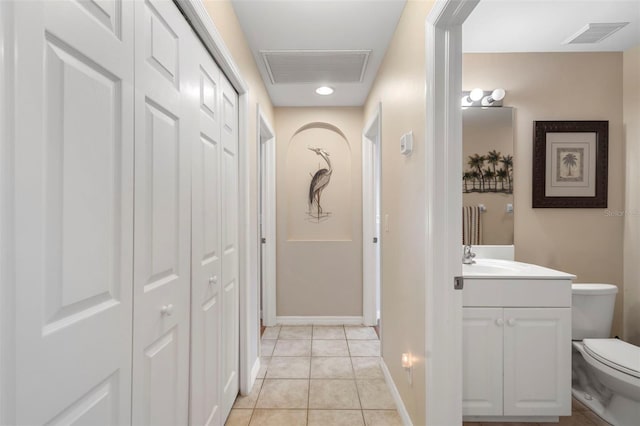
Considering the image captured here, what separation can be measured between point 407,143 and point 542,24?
131cm

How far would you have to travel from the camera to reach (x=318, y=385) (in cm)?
225

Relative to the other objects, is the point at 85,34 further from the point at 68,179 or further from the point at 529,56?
the point at 529,56

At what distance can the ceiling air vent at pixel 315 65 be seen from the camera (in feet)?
7.68

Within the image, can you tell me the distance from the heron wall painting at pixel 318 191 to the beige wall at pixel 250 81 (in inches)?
39.9

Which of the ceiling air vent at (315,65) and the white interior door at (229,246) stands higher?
the ceiling air vent at (315,65)

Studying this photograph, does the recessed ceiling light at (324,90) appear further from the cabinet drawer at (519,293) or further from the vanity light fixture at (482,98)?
the cabinet drawer at (519,293)

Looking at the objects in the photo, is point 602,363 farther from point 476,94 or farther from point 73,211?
point 73,211

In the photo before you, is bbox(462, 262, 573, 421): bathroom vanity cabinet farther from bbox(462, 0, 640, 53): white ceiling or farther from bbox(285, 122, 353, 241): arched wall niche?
bbox(285, 122, 353, 241): arched wall niche

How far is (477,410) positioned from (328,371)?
108 centimetres

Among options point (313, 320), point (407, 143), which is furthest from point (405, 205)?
point (313, 320)

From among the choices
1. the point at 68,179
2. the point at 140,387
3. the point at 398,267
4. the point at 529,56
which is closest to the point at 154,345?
the point at 140,387

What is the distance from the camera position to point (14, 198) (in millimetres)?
554

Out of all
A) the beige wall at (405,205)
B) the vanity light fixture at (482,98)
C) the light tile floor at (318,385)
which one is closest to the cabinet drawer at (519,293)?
the beige wall at (405,205)

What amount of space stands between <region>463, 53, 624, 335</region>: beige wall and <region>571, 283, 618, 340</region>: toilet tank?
0.35m
